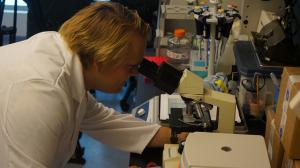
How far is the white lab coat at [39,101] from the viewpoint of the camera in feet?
3.40

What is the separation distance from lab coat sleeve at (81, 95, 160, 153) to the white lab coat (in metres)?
0.24

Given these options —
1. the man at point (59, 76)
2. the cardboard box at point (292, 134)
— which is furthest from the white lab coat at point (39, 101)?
the cardboard box at point (292, 134)

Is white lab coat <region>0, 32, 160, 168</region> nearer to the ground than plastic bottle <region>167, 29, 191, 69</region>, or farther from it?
farther from it

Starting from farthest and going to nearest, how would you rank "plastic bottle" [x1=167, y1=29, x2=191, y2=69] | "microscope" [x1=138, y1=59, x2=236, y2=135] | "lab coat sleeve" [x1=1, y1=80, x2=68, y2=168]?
1. "plastic bottle" [x1=167, y1=29, x2=191, y2=69]
2. "microscope" [x1=138, y1=59, x2=236, y2=135]
3. "lab coat sleeve" [x1=1, y1=80, x2=68, y2=168]

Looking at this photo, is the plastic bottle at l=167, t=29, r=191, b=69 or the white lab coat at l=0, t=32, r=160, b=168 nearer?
the white lab coat at l=0, t=32, r=160, b=168

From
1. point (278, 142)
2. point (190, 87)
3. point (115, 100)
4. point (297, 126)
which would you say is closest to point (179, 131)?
point (190, 87)

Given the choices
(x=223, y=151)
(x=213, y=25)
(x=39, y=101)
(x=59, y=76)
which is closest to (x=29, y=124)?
(x=39, y=101)

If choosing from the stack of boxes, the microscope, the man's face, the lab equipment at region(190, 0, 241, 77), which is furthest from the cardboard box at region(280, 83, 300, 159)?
the lab equipment at region(190, 0, 241, 77)

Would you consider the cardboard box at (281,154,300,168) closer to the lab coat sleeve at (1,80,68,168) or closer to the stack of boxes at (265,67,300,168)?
the stack of boxes at (265,67,300,168)

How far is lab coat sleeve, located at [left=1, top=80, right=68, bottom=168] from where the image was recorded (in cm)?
103

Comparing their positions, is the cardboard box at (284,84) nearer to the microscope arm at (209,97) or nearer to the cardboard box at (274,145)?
the cardboard box at (274,145)

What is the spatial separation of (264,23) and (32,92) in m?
1.29

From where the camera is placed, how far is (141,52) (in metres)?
1.25

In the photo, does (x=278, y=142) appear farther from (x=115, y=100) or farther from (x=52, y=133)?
(x=115, y=100)
